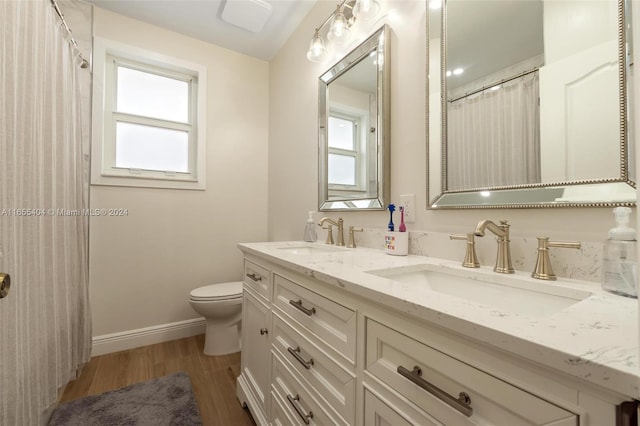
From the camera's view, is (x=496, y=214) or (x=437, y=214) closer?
(x=496, y=214)

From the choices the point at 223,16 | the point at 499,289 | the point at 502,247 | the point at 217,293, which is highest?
the point at 223,16

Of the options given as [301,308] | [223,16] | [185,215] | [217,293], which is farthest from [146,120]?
[301,308]

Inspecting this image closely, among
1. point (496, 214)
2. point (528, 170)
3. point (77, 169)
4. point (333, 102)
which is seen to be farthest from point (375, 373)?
point (77, 169)

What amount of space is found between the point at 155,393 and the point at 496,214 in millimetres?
1899

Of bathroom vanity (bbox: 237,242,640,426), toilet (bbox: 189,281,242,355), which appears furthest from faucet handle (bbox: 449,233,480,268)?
toilet (bbox: 189,281,242,355)

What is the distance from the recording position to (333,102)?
5.55ft

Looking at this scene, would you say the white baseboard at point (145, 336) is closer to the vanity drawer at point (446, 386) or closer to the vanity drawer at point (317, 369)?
the vanity drawer at point (317, 369)

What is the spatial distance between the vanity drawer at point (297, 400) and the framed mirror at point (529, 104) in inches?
31.9

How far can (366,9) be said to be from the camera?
1.32m

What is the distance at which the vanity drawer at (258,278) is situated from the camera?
1178mm

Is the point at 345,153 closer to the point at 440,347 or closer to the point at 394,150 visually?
the point at 394,150

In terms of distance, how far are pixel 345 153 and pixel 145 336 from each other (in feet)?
6.65

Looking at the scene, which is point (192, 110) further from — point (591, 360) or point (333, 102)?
point (591, 360)

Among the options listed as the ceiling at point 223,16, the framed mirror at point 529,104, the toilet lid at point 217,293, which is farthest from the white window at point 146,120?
the framed mirror at point 529,104
